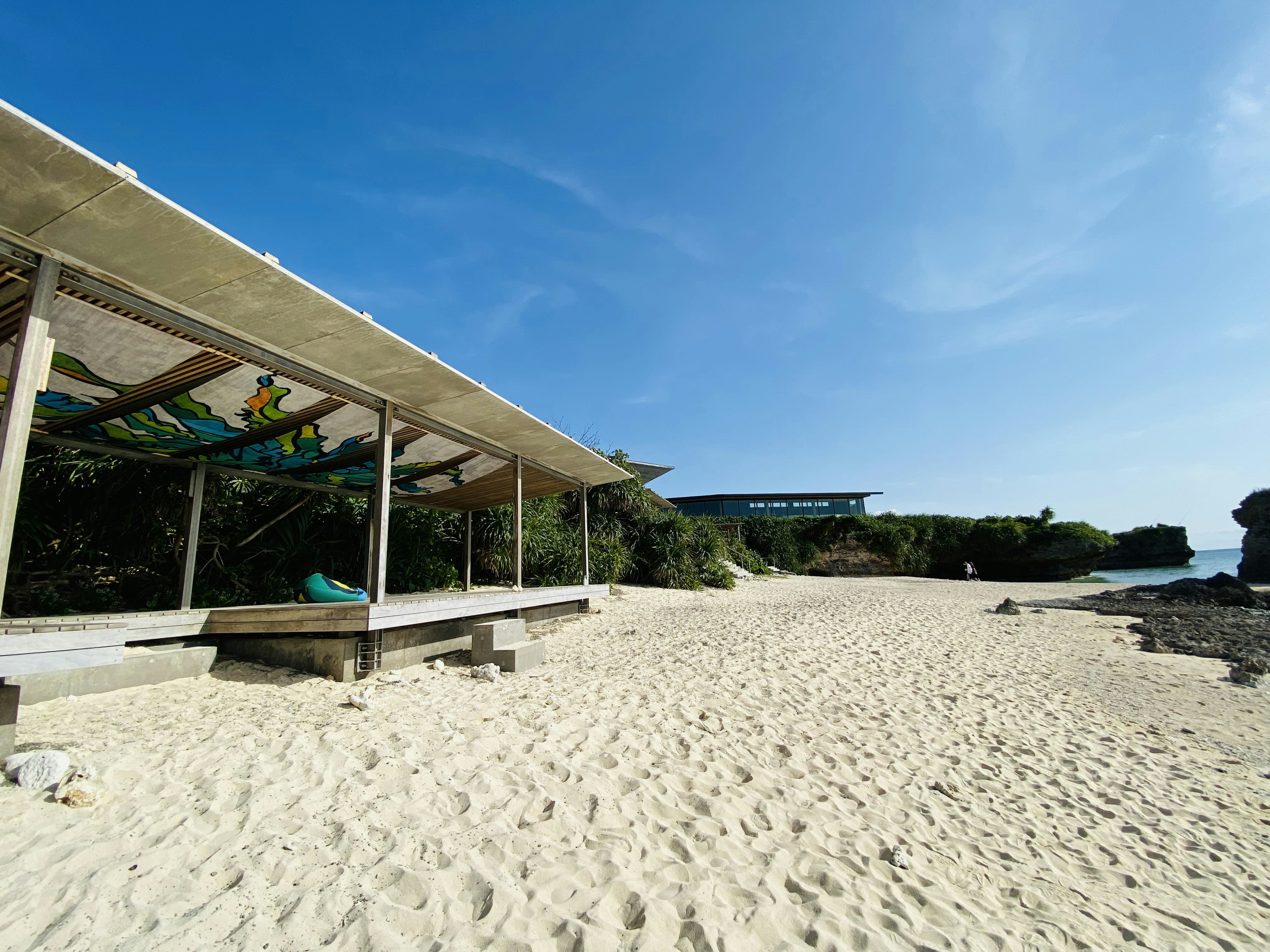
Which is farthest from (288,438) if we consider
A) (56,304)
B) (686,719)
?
(686,719)

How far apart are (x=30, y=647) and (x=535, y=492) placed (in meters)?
7.19

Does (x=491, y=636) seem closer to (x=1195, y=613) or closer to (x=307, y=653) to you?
(x=307, y=653)

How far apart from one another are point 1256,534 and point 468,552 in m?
35.2

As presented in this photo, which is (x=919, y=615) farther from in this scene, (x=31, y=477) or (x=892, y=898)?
(x=31, y=477)

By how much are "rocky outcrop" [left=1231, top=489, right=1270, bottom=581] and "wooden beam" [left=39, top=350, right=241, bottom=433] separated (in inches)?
1455

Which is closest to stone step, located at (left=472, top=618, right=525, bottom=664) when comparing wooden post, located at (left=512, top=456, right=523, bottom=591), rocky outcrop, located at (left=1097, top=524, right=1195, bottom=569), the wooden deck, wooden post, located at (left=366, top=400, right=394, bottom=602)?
the wooden deck

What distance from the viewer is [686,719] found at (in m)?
4.14

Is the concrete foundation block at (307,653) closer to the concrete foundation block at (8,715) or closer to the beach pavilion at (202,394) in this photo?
the beach pavilion at (202,394)

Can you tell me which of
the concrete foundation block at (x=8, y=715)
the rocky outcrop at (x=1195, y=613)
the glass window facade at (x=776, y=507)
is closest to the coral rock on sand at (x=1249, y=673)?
the rocky outcrop at (x=1195, y=613)

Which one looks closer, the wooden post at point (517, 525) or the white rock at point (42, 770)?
the white rock at point (42, 770)

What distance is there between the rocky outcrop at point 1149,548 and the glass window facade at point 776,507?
A: 1921cm

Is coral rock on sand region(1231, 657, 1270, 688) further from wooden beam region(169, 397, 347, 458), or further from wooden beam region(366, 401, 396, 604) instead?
wooden beam region(169, 397, 347, 458)

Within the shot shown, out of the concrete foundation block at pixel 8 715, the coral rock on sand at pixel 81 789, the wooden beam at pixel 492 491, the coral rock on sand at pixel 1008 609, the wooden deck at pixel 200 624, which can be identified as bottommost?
the coral rock on sand at pixel 1008 609

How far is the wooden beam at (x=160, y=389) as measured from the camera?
4160mm
